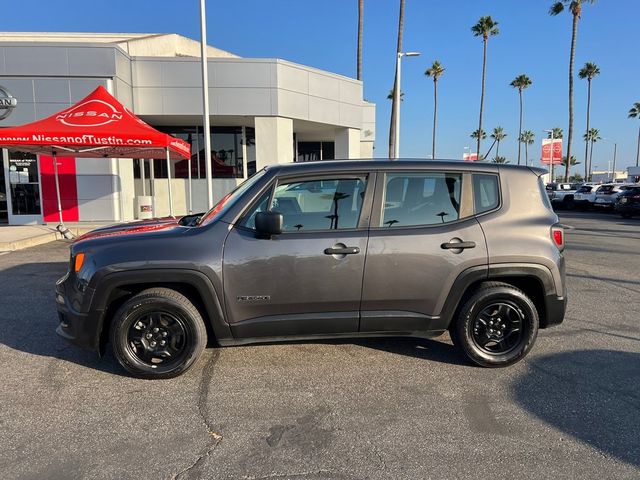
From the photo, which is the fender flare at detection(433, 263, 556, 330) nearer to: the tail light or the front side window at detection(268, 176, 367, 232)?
the tail light

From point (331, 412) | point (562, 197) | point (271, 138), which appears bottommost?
point (331, 412)

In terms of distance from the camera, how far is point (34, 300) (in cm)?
611

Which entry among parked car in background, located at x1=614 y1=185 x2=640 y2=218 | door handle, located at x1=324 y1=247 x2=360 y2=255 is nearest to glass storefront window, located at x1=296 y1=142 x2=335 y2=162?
parked car in background, located at x1=614 y1=185 x2=640 y2=218

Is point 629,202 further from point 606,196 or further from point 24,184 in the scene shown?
point 24,184

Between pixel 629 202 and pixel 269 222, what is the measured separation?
20.9m

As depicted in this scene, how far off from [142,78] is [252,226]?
14.2 metres

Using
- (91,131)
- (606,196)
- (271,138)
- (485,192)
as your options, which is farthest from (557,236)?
(606,196)

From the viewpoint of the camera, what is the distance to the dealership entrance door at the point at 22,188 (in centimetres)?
1427

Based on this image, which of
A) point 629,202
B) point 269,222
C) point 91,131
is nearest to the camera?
point 269,222

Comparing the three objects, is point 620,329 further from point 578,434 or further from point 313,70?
point 313,70

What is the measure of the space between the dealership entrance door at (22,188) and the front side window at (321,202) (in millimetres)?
13557

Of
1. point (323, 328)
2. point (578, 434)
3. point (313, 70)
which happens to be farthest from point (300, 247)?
point (313, 70)

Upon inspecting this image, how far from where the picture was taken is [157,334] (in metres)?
3.75

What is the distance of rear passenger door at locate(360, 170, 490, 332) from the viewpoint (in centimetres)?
377
